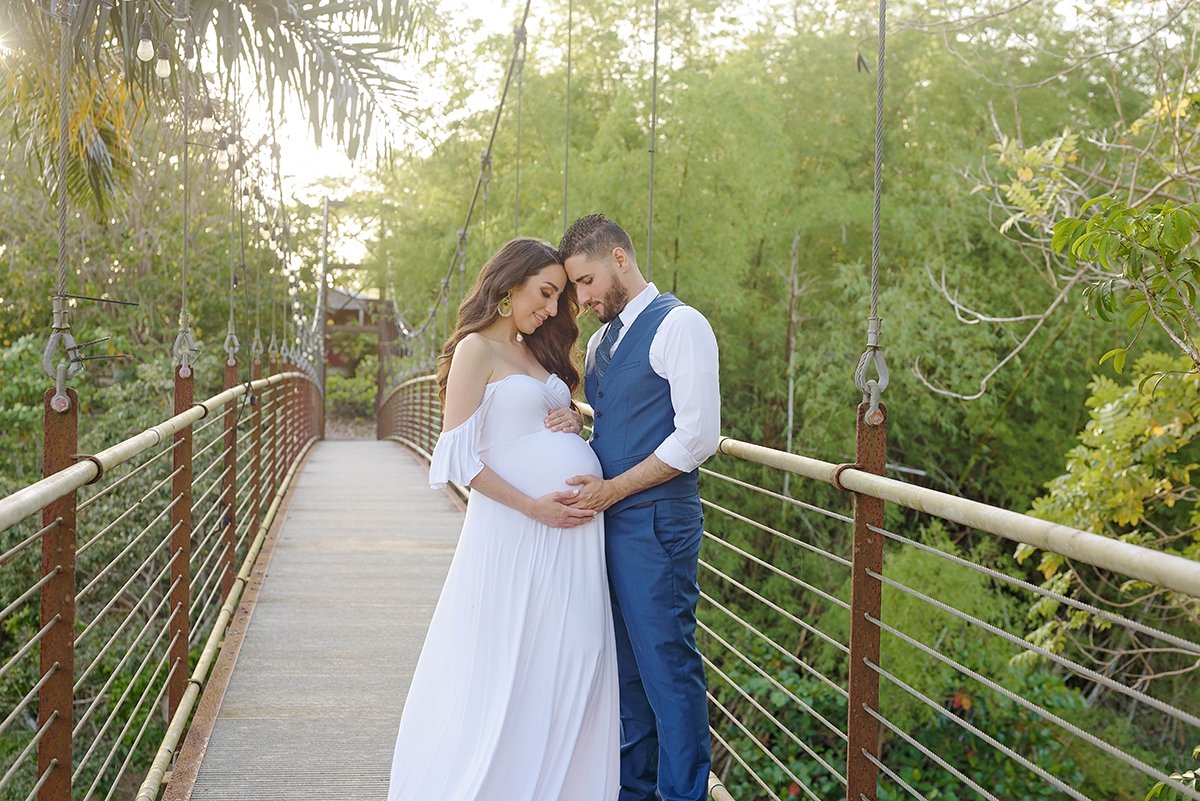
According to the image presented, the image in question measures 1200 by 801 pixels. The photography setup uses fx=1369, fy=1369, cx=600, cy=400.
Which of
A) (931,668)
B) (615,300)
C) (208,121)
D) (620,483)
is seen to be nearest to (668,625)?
(620,483)

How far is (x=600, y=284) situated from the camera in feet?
8.45

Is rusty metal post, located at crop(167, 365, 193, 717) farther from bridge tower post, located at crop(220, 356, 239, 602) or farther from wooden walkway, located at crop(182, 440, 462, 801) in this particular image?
bridge tower post, located at crop(220, 356, 239, 602)

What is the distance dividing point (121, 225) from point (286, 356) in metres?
2.97

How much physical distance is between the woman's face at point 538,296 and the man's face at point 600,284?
0.18 ft

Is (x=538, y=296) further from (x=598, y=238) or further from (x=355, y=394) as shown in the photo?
(x=355, y=394)

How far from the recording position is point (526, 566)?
102 inches

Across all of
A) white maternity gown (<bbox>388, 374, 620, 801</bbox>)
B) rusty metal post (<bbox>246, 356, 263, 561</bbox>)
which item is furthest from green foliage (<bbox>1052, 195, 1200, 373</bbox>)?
rusty metal post (<bbox>246, 356, 263, 561</bbox>)

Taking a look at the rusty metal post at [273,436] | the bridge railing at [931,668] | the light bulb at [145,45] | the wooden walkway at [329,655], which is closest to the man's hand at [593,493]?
the wooden walkway at [329,655]

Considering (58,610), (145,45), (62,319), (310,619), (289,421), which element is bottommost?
(310,619)

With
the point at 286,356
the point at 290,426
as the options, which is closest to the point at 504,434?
the point at 290,426

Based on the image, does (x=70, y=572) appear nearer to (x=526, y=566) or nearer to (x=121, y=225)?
(x=526, y=566)

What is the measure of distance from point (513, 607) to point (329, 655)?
6.92 feet

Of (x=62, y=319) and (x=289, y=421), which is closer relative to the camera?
(x=62, y=319)

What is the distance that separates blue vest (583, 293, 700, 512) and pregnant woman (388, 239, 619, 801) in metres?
0.08
